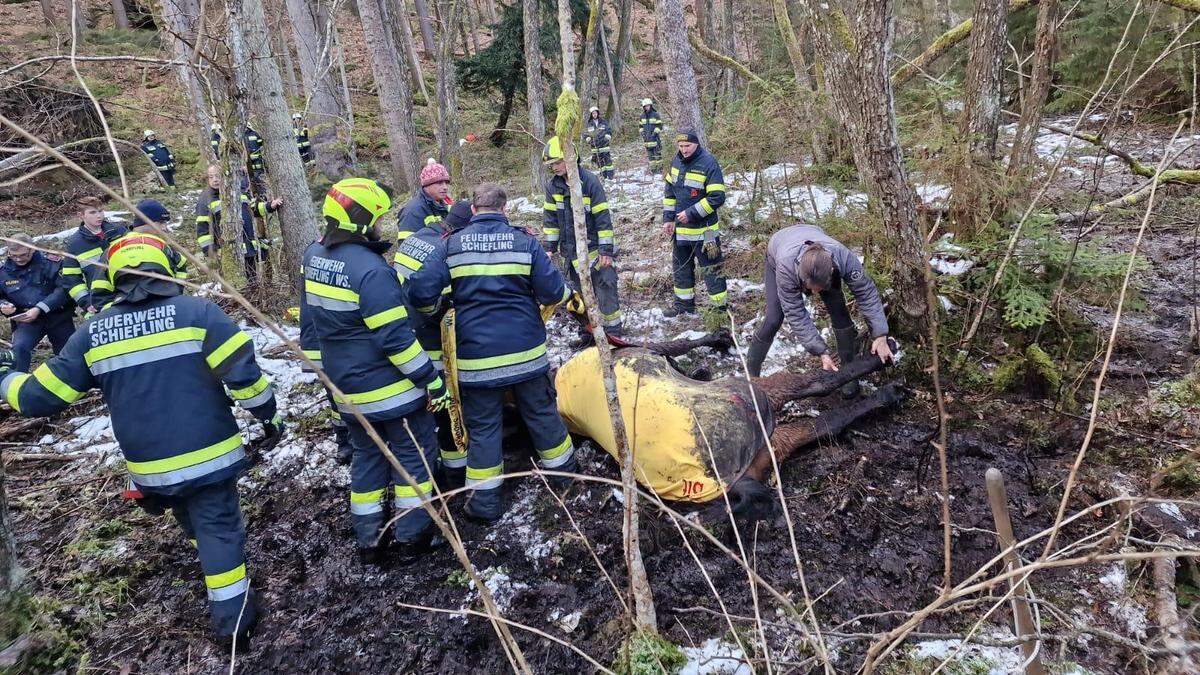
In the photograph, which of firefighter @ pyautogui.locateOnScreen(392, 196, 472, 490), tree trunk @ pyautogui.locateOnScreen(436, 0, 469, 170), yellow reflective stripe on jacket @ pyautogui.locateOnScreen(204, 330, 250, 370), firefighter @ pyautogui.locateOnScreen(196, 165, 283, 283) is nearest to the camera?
yellow reflective stripe on jacket @ pyautogui.locateOnScreen(204, 330, 250, 370)

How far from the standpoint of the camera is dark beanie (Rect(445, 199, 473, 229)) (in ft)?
14.0

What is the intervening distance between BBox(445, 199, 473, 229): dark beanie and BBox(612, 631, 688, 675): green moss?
112 inches

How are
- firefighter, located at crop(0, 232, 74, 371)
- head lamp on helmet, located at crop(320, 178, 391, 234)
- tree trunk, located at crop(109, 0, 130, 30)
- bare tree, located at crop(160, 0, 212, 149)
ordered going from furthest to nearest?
1. tree trunk, located at crop(109, 0, 130, 30)
2. bare tree, located at crop(160, 0, 212, 149)
3. firefighter, located at crop(0, 232, 74, 371)
4. head lamp on helmet, located at crop(320, 178, 391, 234)

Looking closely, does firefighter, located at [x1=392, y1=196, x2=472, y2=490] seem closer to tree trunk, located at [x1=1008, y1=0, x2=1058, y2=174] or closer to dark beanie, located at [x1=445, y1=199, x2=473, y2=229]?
dark beanie, located at [x1=445, y1=199, x2=473, y2=229]

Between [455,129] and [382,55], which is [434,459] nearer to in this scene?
[455,129]

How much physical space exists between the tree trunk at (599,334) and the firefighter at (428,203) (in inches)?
125

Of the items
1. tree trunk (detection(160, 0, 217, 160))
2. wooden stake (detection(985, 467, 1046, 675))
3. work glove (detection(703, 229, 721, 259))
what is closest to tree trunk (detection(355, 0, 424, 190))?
tree trunk (detection(160, 0, 217, 160))

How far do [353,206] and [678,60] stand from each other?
653 cm

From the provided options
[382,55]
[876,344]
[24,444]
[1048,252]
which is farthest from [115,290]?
[382,55]

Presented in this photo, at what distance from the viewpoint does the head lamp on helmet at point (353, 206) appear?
3371mm

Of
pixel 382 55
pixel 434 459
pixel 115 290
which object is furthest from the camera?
pixel 382 55

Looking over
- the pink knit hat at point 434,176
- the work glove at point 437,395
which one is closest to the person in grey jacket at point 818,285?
the work glove at point 437,395

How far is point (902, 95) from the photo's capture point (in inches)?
342

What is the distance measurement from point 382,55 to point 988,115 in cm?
935
